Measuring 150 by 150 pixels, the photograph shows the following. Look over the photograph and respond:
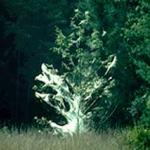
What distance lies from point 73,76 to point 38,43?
584cm

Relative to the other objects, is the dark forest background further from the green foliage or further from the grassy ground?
the green foliage

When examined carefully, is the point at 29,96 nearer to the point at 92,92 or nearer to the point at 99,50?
the point at 99,50

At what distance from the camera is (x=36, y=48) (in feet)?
75.6

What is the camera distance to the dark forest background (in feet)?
63.9

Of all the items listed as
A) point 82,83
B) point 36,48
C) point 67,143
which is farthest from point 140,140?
point 36,48

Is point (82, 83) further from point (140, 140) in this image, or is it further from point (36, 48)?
point (36, 48)

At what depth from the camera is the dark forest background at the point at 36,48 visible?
19.5 meters

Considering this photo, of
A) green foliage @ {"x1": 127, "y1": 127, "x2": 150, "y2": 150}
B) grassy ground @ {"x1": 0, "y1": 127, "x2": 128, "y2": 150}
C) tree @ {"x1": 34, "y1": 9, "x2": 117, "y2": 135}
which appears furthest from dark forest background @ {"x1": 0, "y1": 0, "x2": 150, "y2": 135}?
green foliage @ {"x1": 127, "y1": 127, "x2": 150, "y2": 150}

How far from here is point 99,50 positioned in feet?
63.1

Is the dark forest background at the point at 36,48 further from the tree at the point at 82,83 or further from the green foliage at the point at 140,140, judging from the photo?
the green foliage at the point at 140,140

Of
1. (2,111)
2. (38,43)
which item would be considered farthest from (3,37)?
(2,111)

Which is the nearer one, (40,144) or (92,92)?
(40,144)

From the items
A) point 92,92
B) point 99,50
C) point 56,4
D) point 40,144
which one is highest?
point 56,4

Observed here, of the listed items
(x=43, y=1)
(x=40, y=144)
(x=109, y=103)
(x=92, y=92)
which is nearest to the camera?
(x=40, y=144)
